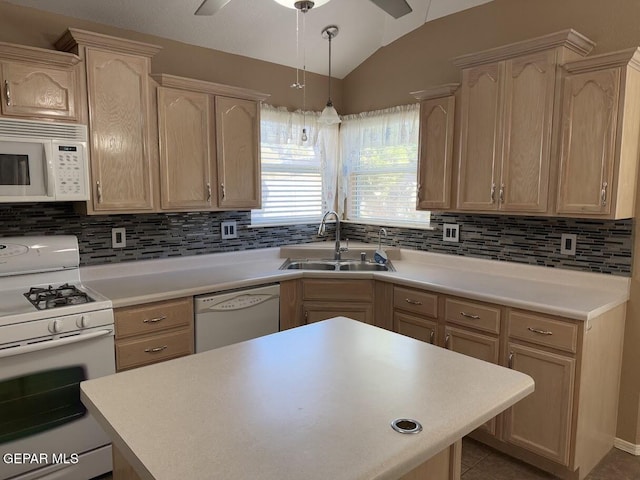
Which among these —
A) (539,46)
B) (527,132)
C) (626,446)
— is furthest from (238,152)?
(626,446)

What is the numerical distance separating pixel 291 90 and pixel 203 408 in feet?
10.0

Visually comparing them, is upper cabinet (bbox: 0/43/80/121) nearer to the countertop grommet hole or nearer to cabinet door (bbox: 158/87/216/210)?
cabinet door (bbox: 158/87/216/210)

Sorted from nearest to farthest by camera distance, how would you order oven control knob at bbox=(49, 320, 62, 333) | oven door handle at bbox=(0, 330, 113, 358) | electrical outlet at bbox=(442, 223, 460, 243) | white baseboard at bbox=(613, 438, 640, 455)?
oven door handle at bbox=(0, 330, 113, 358) → oven control knob at bbox=(49, 320, 62, 333) → white baseboard at bbox=(613, 438, 640, 455) → electrical outlet at bbox=(442, 223, 460, 243)

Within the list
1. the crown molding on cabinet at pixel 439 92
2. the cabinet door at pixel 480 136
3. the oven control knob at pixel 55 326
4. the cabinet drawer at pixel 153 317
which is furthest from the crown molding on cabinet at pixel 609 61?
the oven control knob at pixel 55 326

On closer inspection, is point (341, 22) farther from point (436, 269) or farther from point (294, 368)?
point (294, 368)

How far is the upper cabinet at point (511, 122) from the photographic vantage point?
95.3 inches

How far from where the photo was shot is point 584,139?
2.31m

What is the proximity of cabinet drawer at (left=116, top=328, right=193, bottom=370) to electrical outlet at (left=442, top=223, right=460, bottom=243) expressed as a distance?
1894mm

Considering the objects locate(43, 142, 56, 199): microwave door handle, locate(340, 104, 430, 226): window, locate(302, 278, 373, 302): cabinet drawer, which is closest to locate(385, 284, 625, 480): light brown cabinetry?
locate(302, 278, 373, 302): cabinet drawer

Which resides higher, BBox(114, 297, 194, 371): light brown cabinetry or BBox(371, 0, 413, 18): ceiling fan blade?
BBox(371, 0, 413, 18): ceiling fan blade

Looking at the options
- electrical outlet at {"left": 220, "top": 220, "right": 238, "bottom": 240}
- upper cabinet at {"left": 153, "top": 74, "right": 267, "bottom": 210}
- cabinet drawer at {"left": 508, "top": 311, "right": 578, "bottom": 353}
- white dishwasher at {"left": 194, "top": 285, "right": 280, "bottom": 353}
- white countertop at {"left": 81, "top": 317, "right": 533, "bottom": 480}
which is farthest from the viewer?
electrical outlet at {"left": 220, "top": 220, "right": 238, "bottom": 240}

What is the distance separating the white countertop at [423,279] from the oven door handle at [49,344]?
0.56 feet

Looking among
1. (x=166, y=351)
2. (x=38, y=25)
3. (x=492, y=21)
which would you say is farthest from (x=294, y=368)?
(x=492, y=21)

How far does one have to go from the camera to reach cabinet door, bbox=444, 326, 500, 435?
7.98 ft
